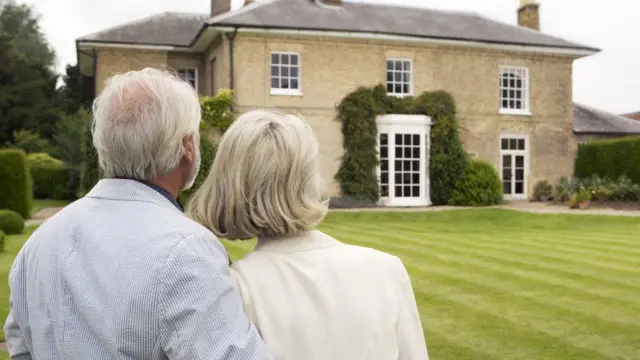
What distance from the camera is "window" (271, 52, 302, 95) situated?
64.8 feet

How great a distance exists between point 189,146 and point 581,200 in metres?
19.3

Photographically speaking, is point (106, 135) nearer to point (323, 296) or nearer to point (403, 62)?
point (323, 296)

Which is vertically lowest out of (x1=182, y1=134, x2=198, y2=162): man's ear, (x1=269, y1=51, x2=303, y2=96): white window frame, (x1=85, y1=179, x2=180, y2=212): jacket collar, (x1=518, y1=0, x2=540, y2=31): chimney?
(x1=85, y1=179, x2=180, y2=212): jacket collar

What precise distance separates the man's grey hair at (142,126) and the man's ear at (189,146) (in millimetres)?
15

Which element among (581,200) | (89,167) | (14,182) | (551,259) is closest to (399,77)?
(581,200)

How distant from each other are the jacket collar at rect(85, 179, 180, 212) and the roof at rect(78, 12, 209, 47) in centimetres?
2118

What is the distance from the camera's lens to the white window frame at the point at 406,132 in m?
20.3

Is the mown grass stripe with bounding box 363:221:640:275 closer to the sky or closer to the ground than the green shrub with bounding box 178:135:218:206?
closer to the ground

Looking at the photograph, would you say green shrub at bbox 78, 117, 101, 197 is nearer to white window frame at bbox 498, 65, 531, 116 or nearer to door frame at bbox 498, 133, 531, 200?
door frame at bbox 498, 133, 531, 200

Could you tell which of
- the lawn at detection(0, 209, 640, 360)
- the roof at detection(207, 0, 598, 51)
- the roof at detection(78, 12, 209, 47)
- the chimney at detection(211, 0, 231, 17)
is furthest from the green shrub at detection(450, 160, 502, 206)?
the chimney at detection(211, 0, 231, 17)

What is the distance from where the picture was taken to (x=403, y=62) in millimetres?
21047

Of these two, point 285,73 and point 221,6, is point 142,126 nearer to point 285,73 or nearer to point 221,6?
point 285,73

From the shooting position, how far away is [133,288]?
1.44m

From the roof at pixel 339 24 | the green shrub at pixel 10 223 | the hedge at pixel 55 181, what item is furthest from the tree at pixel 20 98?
the green shrub at pixel 10 223
